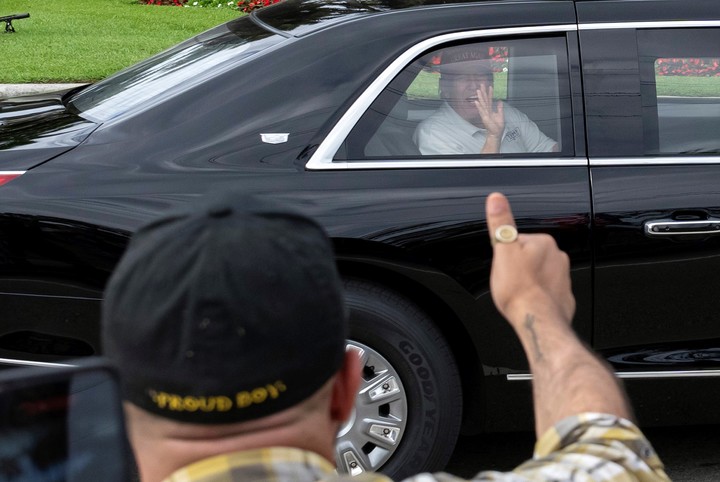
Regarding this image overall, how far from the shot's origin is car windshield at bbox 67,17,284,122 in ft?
12.4

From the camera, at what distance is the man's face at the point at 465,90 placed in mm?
3730

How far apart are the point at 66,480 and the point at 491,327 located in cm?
239

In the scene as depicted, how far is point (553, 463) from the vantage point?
1.25 m

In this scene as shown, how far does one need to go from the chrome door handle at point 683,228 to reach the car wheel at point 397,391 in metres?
0.75

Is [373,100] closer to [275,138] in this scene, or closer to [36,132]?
[275,138]

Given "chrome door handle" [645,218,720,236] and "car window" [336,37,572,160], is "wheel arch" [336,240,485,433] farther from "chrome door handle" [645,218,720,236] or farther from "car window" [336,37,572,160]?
"chrome door handle" [645,218,720,236]

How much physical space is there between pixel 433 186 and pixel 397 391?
0.67 m

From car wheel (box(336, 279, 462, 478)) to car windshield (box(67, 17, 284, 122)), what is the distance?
36.0 inches

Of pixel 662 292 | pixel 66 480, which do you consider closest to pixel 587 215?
pixel 662 292

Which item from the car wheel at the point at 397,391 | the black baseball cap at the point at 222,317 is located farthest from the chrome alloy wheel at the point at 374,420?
the black baseball cap at the point at 222,317

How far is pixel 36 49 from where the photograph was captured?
517 inches

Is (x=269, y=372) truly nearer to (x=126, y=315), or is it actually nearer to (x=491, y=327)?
(x=126, y=315)

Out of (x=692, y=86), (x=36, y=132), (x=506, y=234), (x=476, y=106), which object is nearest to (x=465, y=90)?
(x=476, y=106)

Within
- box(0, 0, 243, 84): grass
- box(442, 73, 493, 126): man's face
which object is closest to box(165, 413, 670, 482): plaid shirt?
box(442, 73, 493, 126): man's face
